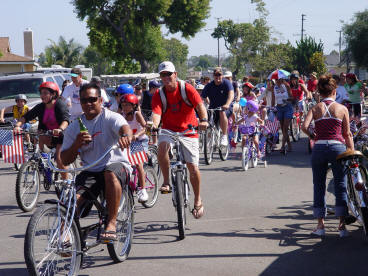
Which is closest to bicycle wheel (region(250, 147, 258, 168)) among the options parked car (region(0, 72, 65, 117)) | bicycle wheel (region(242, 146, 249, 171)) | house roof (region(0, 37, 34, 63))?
bicycle wheel (region(242, 146, 249, 171))

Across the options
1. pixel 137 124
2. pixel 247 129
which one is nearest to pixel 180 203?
pixel 137 124

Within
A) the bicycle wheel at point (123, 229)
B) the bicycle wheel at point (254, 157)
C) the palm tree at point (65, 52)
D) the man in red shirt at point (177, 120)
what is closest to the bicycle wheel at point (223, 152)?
the bicycle wheel at point (254, 157)

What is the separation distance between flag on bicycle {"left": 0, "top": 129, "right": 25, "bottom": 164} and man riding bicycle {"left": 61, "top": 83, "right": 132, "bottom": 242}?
4528 millimetres

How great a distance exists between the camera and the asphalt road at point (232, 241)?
19.0 feet

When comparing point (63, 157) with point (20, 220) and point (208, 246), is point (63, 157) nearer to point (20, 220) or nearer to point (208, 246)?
point (208, 246)

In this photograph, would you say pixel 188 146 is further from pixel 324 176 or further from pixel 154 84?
pixel 154 84

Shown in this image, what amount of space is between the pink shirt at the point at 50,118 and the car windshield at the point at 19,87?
23.7ft

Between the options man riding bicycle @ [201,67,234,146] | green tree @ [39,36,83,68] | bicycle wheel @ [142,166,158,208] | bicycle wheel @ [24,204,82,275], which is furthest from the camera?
green tree @ [39,36,83,68]

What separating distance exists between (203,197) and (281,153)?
20.4 feet

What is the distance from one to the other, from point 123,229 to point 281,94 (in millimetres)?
9976

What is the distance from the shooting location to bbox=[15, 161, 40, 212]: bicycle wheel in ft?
28.4

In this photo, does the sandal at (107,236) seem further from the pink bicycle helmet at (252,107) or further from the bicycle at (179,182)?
the pink bicycle helmet at (252,107)

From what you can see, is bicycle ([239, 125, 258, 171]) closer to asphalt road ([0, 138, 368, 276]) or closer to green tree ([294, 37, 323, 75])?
asphalt road ([0, 138, 368, 276])

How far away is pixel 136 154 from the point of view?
27.5 ft
